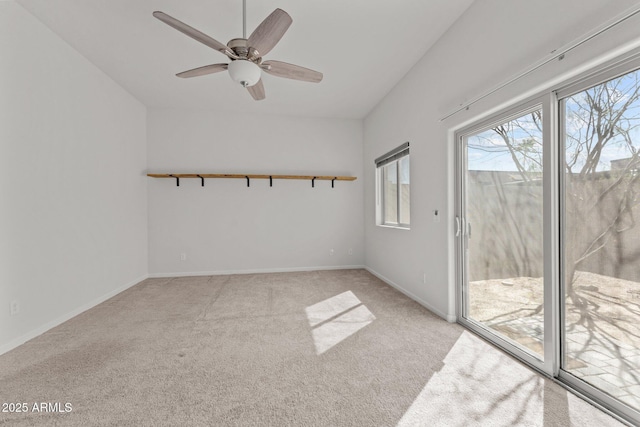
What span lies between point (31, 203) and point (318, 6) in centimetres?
309

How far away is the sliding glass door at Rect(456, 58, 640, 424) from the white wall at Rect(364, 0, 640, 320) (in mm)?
170

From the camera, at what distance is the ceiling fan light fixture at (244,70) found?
2.17m

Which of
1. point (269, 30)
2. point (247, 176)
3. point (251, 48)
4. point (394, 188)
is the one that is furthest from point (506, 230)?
point (247, 176)

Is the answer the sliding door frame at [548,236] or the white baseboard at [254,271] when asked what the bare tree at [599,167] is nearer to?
the sliding door frame at [548,236]

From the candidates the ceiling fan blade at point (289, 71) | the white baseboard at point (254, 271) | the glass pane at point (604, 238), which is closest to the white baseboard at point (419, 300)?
the white baseboard at point (254, 271)

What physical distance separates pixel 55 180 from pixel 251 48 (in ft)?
7.89

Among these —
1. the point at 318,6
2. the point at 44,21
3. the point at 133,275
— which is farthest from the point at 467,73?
the point at 133,275

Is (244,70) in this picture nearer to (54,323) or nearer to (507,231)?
(507,231)

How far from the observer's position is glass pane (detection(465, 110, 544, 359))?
198cm

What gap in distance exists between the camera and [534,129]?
1.99 m

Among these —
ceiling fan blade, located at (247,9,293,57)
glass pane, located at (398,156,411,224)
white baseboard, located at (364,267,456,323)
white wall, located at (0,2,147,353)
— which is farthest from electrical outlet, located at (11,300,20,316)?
glass pane, located at (398,156,411,224)

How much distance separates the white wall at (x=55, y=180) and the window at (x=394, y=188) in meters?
3.86

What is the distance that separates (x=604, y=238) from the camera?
1550mm

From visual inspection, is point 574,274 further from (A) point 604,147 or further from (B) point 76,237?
(B) point 76,237
